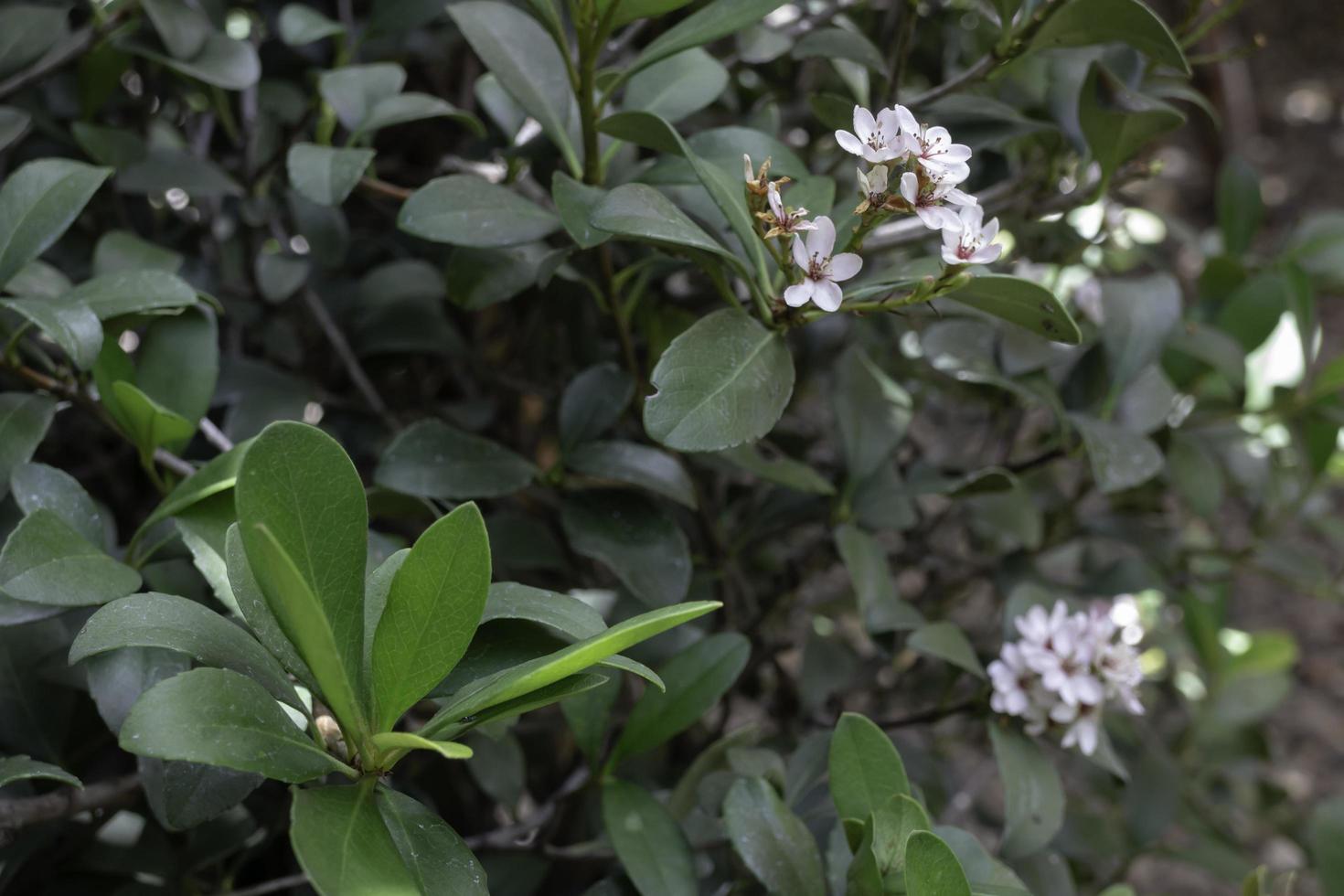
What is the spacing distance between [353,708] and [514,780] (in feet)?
1.25

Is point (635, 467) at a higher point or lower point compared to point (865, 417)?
higher

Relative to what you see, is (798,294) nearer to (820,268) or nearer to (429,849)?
(820,268)

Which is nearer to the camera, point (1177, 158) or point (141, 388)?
point (141, 388)

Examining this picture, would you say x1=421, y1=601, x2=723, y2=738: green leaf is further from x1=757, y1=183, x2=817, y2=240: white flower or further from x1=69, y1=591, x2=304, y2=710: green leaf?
x1=757, y1=183, x2=817, y2=240: white flower

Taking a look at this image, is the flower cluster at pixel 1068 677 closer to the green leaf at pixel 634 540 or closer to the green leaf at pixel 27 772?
the green leaf at pixel 634 540

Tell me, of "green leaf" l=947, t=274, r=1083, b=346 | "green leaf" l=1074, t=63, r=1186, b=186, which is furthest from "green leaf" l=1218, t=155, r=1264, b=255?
"green leaf" l=947, t=274, r=1083, b=346

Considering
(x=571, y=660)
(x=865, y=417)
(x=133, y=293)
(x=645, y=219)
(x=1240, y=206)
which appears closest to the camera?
(x=571, y=660)

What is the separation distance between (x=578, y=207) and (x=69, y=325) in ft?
0.97

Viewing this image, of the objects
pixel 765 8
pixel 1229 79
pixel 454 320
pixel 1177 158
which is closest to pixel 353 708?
pixel 765 8

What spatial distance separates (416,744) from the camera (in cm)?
48

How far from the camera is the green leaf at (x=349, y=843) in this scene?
0.46m

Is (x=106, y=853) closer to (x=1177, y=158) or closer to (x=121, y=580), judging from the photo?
(x=121, y=580)

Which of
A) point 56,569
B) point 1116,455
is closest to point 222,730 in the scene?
point 56,569

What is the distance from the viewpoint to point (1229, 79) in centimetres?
235
